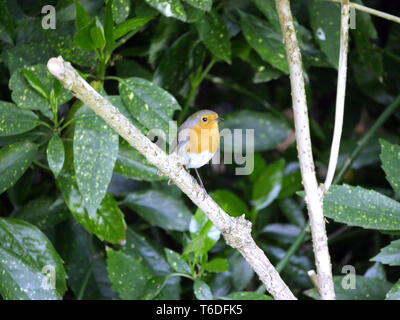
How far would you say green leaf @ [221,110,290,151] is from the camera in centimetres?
329

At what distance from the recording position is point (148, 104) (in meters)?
2.38

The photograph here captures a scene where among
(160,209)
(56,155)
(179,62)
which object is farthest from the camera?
(179,62)

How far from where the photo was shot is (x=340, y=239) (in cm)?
355

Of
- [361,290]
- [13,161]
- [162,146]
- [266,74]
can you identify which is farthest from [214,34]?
[361,290]

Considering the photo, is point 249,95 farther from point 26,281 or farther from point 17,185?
point 26,281

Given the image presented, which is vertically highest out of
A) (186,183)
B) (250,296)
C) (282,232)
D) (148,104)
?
(148,104)

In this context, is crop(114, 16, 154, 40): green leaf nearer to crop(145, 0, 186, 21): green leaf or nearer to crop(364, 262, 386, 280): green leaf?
crop(145, 0, 186, 21): green leaf

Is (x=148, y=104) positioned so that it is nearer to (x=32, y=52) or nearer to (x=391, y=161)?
(x=32, y=52)

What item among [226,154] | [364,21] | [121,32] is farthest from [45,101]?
[364,21]

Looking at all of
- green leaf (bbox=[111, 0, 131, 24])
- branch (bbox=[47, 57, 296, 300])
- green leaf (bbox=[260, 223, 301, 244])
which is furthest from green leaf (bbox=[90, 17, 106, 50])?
green leaf (bbox=[260, 223, 301, 244])

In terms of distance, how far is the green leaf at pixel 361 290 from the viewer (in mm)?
2428

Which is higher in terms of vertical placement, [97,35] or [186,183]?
[97,35]

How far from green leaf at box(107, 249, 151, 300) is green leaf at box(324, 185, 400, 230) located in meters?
0.92

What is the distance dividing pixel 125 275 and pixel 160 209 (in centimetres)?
36
